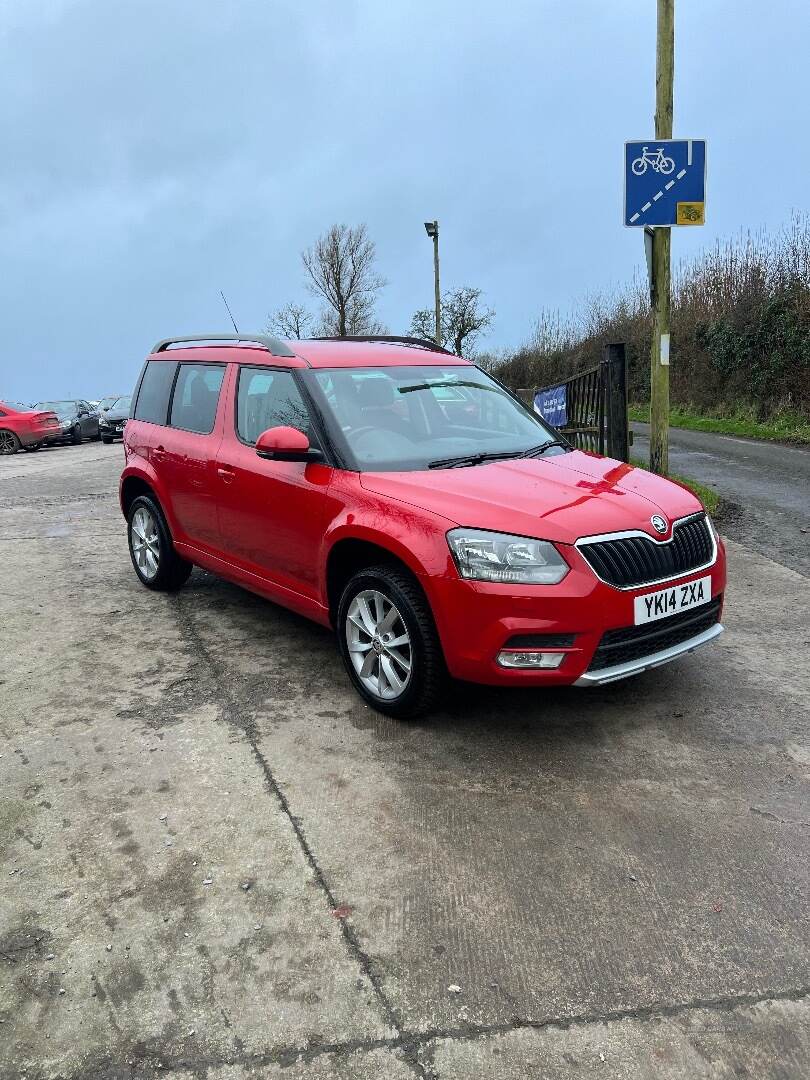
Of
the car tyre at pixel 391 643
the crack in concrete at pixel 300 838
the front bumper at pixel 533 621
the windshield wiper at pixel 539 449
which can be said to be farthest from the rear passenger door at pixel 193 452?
the front bumper at pixel 533 621

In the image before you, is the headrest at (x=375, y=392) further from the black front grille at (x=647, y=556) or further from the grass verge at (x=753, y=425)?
the grass verge at (x=753, y=425)

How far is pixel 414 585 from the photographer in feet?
12.5

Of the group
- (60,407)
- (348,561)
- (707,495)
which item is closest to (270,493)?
(348,561)

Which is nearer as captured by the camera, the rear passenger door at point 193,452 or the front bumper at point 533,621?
the front bumper at point 533,621

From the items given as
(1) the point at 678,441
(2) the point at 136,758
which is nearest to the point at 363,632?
(2) the point at 136,758

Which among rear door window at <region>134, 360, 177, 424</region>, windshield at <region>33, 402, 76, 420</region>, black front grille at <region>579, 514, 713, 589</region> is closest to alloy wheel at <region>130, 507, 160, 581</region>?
rear door window at <region>134, 360, 177, 424</region>

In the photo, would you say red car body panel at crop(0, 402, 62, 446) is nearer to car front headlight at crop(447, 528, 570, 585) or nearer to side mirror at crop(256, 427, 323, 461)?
side mirror at crop(256, 427, 323, 461)

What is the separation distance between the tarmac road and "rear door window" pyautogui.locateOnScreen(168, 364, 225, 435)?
14.7 feet

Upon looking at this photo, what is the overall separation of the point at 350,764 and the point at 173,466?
2875mm

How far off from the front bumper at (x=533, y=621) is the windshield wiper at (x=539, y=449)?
1.15m

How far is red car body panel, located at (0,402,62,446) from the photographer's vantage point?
24.5 metres

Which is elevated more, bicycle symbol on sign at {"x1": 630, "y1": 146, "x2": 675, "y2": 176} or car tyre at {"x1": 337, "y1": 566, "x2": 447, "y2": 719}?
bicycle symbol on sign at {"x1": 630, "y1": 146, "x2": 675, "y2": 176}

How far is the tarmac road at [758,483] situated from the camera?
732 centimetres

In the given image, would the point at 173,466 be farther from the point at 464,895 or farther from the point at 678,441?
the point at 678,441
